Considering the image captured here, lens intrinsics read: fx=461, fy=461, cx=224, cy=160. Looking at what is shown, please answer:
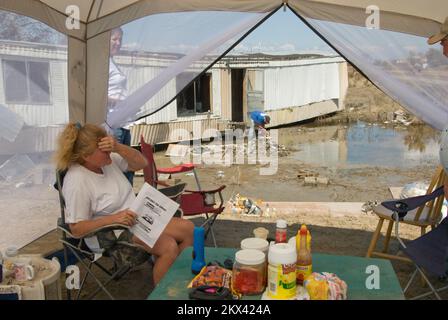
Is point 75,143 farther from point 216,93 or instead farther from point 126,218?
point 216,93

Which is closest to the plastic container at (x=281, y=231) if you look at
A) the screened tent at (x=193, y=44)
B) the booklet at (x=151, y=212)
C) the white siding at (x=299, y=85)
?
the booklet at (x=151, y=212)

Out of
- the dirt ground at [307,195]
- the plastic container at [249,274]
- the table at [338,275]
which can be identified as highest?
the plastic container at [249,274]

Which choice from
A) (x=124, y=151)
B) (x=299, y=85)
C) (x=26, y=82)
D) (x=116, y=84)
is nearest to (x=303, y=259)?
(x=124, y=151)

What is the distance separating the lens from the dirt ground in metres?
4.02

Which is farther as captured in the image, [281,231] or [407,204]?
[407,204]

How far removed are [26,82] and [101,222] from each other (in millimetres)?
1718

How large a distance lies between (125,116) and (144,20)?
881 millimetres

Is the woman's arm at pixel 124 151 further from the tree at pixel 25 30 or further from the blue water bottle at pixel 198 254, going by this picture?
the tree at pixel 25 30

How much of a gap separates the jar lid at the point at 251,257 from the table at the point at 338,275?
149 mm

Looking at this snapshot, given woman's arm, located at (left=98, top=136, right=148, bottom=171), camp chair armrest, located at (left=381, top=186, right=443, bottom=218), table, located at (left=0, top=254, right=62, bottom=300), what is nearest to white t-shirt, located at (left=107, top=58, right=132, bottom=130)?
woman's arm, located at (left=98, top=136, right=148, bottom=171)

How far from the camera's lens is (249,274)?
197 cm

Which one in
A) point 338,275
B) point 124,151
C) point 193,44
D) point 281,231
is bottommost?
point 338,275

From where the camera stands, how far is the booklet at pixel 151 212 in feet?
8.96
